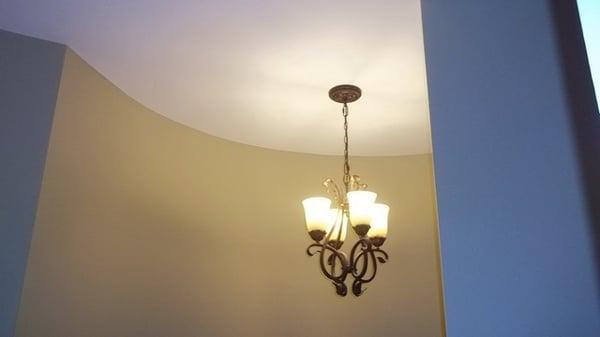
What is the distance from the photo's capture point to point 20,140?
80.7 inches

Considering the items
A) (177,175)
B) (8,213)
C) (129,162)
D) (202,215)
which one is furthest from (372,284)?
(8,213)

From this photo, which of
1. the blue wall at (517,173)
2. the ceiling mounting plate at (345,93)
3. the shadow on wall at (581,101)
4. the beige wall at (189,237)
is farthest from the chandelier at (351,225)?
the shadow on wall at (581,101)

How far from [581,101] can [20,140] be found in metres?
2.02

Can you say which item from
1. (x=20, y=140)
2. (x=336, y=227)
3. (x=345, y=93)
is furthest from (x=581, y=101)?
(x=20, y=140)

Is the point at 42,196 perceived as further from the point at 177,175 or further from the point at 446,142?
the point at 446,142

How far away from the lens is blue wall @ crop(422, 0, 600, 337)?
1.22 meters

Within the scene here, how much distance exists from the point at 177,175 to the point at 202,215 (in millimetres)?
286

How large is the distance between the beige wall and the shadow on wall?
193 cm

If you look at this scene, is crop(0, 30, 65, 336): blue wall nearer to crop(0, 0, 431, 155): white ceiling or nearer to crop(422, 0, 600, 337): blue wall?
crop(0, 0, 431, 155): white ceiling

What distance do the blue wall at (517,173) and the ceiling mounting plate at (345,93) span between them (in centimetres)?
102

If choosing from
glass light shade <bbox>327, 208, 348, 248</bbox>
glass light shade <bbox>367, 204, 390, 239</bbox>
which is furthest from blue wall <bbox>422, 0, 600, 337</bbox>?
glass light shade <bbox>327, 208, 348, 248</bbox>

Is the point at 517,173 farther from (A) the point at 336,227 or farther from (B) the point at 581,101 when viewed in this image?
(A) the point at 336,227

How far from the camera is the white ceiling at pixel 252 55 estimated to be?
6.64 feet

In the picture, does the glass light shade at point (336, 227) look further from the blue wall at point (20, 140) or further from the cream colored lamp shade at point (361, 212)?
the blue wall at point (20, 140)
